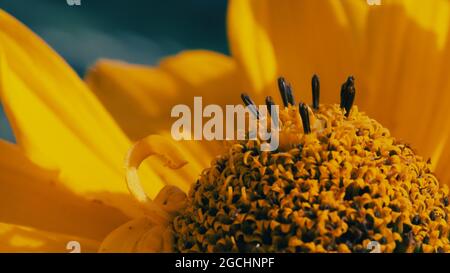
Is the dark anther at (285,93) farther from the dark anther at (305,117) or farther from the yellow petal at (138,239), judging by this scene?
the yellow petal at (138,239)

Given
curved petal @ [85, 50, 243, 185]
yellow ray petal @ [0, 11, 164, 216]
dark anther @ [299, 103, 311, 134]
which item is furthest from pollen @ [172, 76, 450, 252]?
curved petal @ [85, 50, 243, 185]

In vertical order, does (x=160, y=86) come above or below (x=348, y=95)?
above

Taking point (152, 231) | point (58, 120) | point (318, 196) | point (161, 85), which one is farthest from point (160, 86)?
point (318, 196)

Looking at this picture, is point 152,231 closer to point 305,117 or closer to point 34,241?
point 34,241

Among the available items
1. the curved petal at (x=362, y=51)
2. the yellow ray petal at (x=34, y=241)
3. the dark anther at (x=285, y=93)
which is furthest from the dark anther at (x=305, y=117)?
the yellow ray petal at (x=34, y=241)

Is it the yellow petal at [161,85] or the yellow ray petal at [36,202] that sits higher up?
the yellow petal at [161,85]

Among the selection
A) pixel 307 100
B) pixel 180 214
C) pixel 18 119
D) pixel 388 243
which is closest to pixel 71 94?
pixel 18 119

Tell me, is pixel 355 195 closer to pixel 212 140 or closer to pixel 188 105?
pixel 212 140
